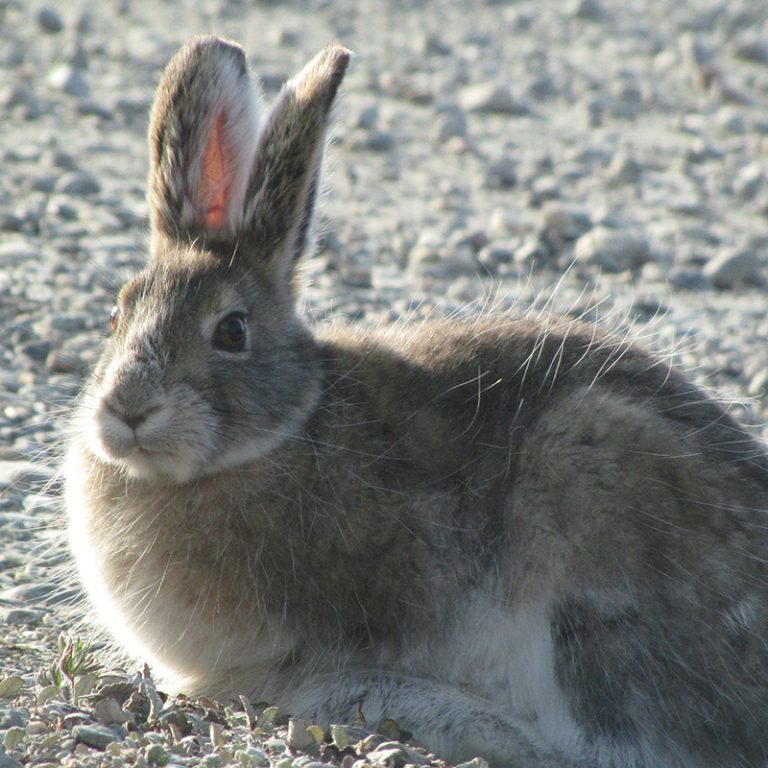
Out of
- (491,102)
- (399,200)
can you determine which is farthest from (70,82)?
(491,102)

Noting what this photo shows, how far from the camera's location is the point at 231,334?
571 centimetres

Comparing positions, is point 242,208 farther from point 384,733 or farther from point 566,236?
point 566,236

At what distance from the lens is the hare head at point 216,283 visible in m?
5.39

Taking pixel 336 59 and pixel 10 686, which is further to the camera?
pixel 336 59

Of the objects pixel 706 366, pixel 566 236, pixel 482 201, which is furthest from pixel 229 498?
pixel 482 201

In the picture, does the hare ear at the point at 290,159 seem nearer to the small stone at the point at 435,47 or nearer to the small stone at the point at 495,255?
the small stone at the point at 495,255

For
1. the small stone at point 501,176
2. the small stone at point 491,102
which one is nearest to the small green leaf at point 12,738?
the small stone at point 501,176

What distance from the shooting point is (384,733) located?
547 cm

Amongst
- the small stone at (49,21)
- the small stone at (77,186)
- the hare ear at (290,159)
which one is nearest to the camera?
the hare ear at (290,159)

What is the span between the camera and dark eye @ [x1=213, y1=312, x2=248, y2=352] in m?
5.66

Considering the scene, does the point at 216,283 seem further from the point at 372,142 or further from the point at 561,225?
the point at 372,142

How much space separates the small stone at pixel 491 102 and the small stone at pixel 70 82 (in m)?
3.79

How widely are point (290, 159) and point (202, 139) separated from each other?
51cm

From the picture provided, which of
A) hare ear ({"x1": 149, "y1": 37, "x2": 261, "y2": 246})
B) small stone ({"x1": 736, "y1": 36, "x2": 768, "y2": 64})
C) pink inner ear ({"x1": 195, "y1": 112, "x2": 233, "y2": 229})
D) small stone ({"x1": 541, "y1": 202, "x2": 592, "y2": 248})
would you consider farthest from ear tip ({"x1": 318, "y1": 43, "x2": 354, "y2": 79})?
small stone ({"x1": 736, "y1": 36, "x2": 768, "y2": 64})
